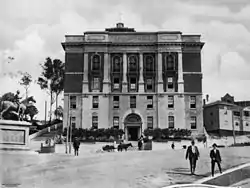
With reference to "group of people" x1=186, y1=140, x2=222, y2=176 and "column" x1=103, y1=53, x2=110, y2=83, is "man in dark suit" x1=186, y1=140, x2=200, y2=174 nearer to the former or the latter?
"group of people" x1=186, y1=140, x2=222, y2=176

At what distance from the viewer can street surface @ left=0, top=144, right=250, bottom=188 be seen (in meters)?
5.65

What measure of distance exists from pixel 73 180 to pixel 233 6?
11.7 feet

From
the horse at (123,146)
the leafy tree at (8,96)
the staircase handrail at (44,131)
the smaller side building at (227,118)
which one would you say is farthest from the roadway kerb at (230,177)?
the leafy tree at (8,96)

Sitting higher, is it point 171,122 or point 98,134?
point 171,122

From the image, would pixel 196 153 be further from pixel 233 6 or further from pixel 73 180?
pixel 233 6

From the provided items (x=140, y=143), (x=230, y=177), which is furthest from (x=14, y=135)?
(x=230, y=177)

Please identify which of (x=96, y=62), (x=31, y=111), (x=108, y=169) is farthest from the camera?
(x=96, y=62)

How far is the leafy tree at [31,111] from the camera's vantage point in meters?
6.68

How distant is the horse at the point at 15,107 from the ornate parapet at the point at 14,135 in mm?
152

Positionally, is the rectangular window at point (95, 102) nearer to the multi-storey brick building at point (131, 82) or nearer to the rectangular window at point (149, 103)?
the multi-storey brick building at point (131, 82)

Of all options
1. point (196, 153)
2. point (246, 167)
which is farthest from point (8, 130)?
point (246, 167)

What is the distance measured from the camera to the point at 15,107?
6.50m

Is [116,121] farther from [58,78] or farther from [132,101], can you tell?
[58,78]

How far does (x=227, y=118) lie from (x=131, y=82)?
182 cm
